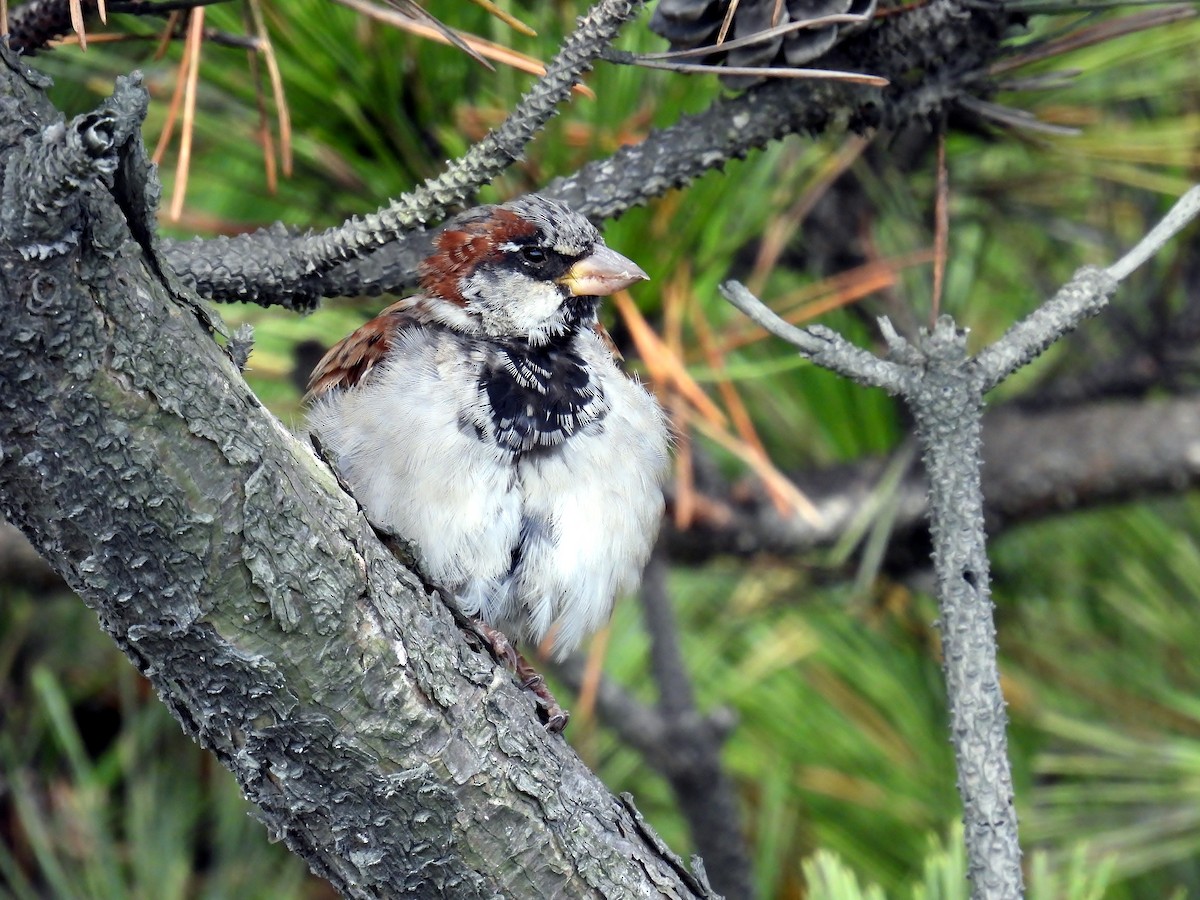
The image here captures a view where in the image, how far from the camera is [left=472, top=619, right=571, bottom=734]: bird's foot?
5.06 ft

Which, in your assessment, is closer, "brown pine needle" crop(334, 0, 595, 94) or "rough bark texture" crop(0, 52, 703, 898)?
"rough bark texture" crop(0, 52, 703, 898)

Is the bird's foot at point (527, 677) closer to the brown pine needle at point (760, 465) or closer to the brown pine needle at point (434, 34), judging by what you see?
the brown pine needle at point (760, 465)

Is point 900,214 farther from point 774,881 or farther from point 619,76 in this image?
point 774,881

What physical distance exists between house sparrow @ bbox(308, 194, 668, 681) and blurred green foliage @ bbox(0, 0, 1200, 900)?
0.43ft

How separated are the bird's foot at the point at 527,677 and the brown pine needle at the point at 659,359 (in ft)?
1.55

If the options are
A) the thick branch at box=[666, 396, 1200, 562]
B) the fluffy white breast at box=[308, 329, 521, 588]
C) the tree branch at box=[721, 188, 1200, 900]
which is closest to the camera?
the tree branch at box=[721, 188, 1200, 900]

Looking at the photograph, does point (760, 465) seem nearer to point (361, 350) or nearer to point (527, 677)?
point (527, 677)

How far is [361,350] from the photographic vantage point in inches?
82.1

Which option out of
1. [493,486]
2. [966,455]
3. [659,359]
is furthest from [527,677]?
[966,455]

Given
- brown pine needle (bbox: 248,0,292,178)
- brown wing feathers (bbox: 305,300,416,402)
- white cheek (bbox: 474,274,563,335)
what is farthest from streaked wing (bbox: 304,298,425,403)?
brown pine needle (bbox: 248,0,292,178)

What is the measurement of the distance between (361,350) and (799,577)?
1.08m

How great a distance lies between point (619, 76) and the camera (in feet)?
6.56

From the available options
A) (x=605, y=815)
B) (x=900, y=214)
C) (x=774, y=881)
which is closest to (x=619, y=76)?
(x=900, y=214)

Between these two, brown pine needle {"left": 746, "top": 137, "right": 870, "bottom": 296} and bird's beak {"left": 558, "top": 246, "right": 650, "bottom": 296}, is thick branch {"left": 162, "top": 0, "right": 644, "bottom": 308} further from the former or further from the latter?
brown pine needle {"left": 746, "top": 137, "right": 870, "bottom": 296}
